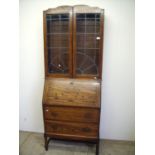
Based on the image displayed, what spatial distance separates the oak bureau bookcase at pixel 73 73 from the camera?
91.6 inches

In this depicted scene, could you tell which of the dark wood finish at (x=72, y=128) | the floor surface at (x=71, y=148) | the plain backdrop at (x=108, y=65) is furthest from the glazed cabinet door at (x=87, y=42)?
the floor surface at (x=71, y=148)

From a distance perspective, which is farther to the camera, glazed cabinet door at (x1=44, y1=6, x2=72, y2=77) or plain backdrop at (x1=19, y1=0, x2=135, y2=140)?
plain backdrop at (x1=19, y1=0, x2=135, y2=140)

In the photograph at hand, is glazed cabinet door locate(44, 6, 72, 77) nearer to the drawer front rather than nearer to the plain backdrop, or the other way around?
the plain backdrop

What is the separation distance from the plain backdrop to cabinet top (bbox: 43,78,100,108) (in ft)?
1.52

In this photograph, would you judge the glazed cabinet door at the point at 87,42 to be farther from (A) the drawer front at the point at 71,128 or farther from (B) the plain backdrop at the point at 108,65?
(A) the drawer front at the point at 71,128

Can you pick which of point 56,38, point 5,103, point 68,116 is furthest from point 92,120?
point 5,103

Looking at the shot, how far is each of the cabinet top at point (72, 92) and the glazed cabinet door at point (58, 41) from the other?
0.14 metres

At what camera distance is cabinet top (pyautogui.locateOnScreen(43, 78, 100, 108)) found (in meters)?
2.32

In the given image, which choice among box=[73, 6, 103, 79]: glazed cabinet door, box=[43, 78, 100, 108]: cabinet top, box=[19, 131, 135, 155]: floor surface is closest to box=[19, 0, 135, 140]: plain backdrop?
box=[19, 131, 135, 155]: floor surface

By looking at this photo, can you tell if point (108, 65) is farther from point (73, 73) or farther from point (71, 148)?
point (71, 148)

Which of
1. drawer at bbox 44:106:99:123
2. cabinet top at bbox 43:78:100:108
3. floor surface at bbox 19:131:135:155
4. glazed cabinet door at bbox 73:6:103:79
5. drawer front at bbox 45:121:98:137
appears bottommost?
floor surface at bbox 19:131:135:155

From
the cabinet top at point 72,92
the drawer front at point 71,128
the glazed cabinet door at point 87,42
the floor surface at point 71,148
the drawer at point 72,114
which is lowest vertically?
the floor surface at point 71,148
